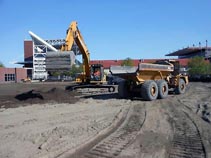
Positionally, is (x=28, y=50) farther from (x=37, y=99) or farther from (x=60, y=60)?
(x=37, y=99)

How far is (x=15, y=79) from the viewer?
96250mm

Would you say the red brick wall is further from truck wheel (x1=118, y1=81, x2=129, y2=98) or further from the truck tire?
the truck tire

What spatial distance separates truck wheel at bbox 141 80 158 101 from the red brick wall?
115 meters

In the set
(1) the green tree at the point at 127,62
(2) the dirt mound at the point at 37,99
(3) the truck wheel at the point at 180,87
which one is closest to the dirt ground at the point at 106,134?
(2) the dirt mound at the point at 37,99

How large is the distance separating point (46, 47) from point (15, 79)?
25557mm

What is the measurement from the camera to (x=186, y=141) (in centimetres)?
863

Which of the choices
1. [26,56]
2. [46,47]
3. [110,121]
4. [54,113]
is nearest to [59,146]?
[110,121]

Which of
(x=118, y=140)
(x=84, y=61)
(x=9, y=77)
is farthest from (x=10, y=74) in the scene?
(x=118, y=140)

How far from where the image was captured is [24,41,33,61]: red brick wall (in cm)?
13038

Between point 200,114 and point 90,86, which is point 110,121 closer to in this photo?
point 200,114

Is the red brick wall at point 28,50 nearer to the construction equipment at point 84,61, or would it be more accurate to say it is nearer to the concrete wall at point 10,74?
the concrete wall at point 10,74

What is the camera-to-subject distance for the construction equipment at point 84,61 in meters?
22.9

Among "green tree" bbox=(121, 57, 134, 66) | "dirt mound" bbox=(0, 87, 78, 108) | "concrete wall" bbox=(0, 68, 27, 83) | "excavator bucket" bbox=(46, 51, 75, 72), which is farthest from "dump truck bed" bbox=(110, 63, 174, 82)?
"concrete wall" bbox=(0, 68, 27, 83)

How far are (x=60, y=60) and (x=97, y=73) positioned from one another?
5.71 m
